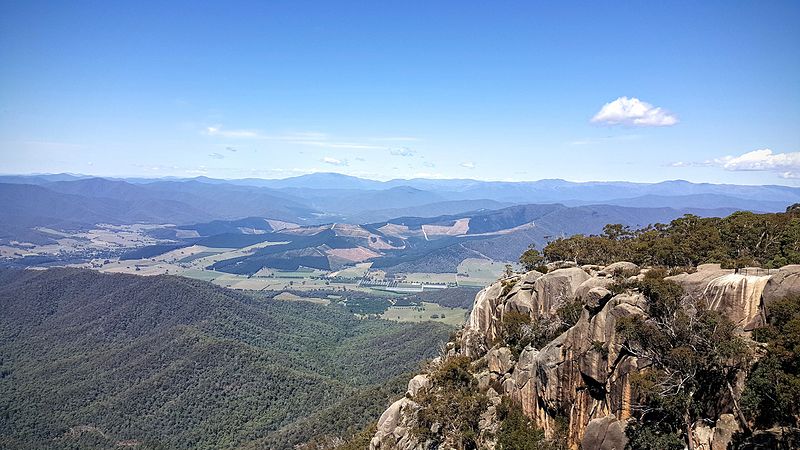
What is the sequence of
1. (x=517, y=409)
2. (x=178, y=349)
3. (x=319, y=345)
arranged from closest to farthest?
(x=517, y=409)
(x=178, y=349)
(x=319, y=345)

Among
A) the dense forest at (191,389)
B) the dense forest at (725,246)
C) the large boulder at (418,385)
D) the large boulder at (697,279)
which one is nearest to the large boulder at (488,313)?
the large boulder at (418,385)

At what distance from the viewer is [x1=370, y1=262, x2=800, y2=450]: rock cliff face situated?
2928 cm

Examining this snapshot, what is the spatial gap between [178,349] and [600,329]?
162 m

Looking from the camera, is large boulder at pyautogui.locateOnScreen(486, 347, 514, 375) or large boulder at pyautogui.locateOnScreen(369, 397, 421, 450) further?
large boulder at pyautogui.locateOnScreen(369, 397, 421, 450)

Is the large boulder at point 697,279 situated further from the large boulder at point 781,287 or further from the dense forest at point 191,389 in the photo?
the dense forest at point 191,389

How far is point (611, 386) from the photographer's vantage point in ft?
105

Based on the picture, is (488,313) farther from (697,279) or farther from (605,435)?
(697,279)

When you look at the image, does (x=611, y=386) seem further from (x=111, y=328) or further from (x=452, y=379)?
(x=111, y=328)

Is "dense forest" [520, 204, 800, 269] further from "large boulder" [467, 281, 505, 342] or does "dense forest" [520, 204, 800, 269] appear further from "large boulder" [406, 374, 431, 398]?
"large boulder" [406, 374, 431, 398]

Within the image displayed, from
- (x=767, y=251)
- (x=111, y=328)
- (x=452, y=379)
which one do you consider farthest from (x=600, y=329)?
(x=111, y=328)

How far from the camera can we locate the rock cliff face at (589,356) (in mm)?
29281

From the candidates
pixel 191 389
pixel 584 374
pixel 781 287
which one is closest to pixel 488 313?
pixel 584 374

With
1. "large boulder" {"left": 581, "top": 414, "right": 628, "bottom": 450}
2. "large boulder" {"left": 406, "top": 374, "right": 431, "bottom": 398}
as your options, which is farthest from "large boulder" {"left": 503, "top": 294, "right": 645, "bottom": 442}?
"large boulder" {"left": 406, "top": 374, "right": 431, "bottom": 398}

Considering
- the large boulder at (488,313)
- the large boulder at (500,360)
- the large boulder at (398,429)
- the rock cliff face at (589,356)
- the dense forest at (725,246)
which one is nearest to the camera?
the rock cliff face at (589,356)
